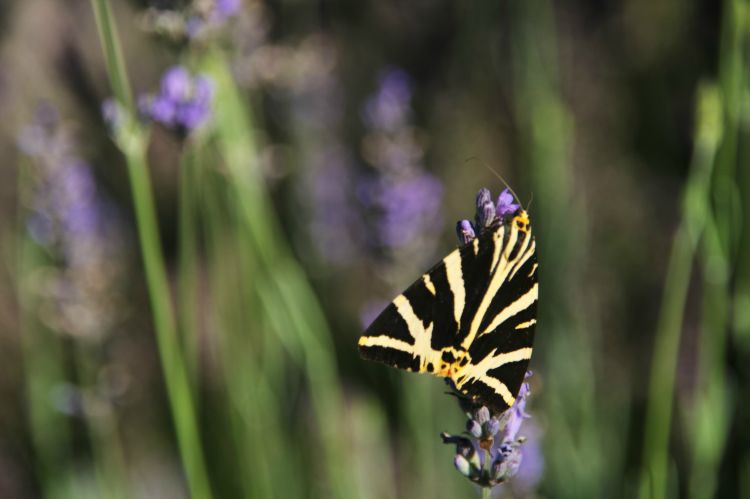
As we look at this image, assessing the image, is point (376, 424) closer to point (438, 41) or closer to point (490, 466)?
point (490, 466)

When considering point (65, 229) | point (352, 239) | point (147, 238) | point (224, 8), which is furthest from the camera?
point (352, 239)

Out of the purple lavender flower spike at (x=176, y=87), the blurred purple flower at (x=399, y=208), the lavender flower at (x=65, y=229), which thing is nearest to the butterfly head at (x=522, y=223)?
the purple lavender flower spike at (x=176, y=87)

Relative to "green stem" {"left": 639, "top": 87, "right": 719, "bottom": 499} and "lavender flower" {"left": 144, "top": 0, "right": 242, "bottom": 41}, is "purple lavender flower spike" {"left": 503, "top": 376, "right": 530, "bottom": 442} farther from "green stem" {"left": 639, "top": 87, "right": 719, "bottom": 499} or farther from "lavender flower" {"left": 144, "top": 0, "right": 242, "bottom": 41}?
"lavender flower" {"left": 144, "top": 0, "right": 242, "bottom": 41}

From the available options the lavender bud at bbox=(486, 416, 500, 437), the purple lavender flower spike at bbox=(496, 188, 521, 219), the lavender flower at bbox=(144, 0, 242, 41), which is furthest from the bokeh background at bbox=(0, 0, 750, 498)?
the lavender bud at bbox=(486, 416, 500, 437)

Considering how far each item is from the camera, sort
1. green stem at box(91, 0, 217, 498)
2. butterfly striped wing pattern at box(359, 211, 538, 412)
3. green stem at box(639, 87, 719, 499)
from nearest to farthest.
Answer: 1. butterfly striped wing pattern at box(359, 211, 538, 412)
2. green stem at box(91, 0, 217, 498)
3. green stem at box(639, 87, 719, 499)

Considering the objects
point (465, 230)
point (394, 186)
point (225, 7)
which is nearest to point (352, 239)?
point (394, 186)

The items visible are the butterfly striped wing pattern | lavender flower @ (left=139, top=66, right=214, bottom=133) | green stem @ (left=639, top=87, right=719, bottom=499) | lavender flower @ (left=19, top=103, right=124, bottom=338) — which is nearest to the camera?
the butterfly striped wing pattern

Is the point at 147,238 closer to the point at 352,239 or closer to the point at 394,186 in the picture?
the point at 394,186
